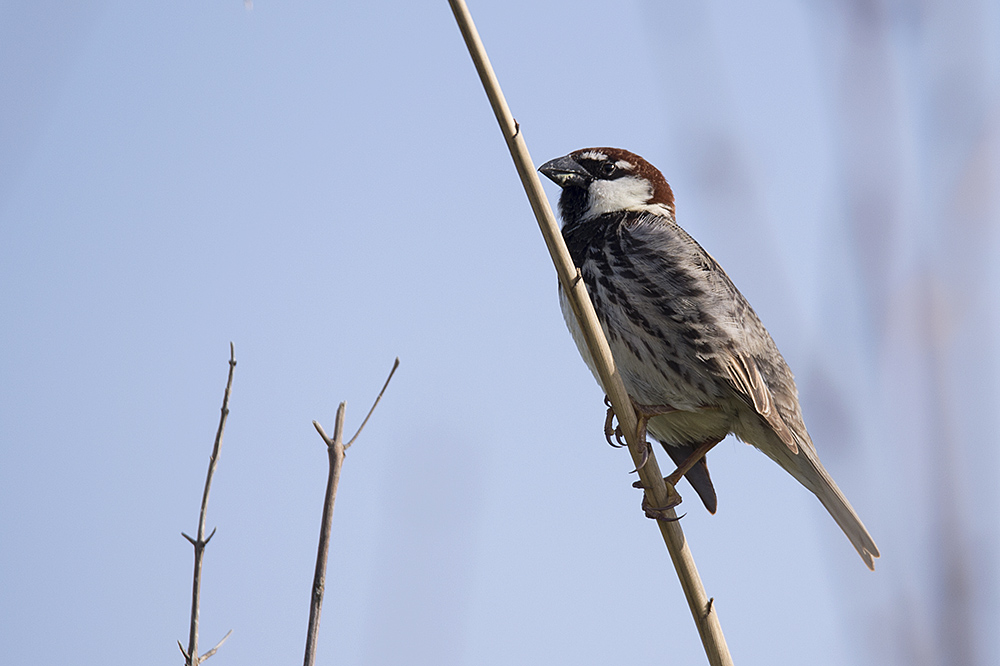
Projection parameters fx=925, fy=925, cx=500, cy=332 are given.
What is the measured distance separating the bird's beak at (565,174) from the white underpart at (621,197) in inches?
2.8

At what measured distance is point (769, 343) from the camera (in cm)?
463

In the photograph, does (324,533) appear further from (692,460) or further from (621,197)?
(621,197)

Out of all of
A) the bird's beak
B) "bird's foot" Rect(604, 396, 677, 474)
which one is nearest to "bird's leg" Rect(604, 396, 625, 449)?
"bird's foot" Rect(604, 396, 677, 474)

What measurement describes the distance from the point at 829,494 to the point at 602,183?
199cm

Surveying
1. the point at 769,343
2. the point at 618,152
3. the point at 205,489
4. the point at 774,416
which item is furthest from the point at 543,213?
the point at 618,152

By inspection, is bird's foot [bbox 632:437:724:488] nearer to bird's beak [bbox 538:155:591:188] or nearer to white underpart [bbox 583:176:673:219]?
white underpart [bbox 583:176:673:219]

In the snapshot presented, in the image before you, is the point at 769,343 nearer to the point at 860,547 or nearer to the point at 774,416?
the point at 774,416

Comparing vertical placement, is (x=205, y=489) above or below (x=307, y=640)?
above

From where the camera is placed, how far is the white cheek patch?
487 cm

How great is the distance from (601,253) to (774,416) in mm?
1094

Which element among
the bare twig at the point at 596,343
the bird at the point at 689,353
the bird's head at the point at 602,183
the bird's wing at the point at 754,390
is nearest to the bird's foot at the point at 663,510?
the bare twig at the point at 596,343

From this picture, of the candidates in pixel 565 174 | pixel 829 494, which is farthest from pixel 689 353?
pixel 565 174

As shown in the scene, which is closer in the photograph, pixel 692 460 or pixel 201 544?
pixel 201 544

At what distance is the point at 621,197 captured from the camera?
4973 millimetres
